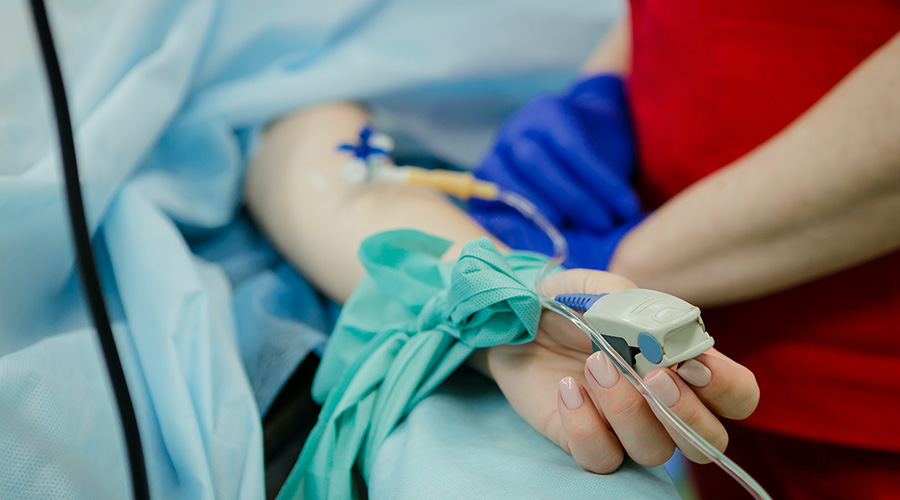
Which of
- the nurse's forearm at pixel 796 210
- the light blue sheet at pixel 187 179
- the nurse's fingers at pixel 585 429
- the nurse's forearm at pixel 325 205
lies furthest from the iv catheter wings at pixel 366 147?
the nurse's fingers at pixel 585 429

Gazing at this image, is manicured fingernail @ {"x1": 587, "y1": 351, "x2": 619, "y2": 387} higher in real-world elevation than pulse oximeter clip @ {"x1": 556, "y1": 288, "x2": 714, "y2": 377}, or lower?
lower

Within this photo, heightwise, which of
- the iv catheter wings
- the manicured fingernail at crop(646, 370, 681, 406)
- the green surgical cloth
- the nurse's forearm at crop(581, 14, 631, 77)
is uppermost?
the nurse's forearm at crop(581, 14, 631, 77)

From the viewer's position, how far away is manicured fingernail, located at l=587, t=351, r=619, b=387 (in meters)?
0.37

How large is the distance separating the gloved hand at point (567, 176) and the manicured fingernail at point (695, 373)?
0.97 ft

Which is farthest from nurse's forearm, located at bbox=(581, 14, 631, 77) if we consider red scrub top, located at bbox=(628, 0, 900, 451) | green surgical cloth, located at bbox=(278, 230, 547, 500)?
green surgical cloth, located at bbox=(278, 230, 547, 500)

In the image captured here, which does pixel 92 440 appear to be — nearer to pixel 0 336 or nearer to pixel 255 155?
pixel 0 336

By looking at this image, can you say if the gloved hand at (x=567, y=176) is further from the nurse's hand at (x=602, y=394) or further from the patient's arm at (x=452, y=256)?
the nurse's hand at (x=602, y=394)

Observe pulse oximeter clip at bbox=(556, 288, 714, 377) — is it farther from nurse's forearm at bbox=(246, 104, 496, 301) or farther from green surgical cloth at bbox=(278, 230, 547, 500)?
nurse's forearm at bbox=(246, 104, 496, 301)

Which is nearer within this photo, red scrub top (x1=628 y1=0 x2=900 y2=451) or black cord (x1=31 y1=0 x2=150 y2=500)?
black cord (x1=31 y1=0 x2=150 y2=500)

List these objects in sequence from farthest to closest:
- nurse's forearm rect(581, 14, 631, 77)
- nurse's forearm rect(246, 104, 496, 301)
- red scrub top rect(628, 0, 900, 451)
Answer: nurse's forearm rect(581, 14, 631, 77), nurse's forearm rect(246, 104, 496, 301), red scrub top rect(628, 0, 900, 451)

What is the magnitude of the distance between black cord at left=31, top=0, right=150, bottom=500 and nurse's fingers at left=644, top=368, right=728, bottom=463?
0.30 m

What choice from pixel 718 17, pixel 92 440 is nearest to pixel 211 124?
pixel 92 440

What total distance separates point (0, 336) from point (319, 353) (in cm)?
26

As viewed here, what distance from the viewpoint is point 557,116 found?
2.41ft
